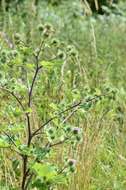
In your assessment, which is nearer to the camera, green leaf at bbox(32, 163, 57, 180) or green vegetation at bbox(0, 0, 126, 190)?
green leaf at bbox(32, 163, 57, 180)

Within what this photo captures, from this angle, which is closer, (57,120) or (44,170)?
(44,170)

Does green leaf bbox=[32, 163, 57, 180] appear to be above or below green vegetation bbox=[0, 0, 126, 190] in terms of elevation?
below

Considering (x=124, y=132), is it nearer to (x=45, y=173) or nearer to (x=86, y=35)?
(x=45, y=173)

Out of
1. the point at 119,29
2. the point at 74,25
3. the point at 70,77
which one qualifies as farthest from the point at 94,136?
the point at 119,29

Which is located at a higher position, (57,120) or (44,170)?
(57,120)

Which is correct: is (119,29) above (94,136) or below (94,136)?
above

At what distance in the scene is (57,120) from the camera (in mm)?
2180

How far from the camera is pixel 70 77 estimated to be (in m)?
4.32

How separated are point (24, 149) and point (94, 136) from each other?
947 mm

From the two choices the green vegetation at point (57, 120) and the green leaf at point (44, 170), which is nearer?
the green leaf at point (44, 170)

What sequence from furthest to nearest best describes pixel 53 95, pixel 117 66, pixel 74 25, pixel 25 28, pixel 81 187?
1. pixel 74 25
2. pixel 25 28
3. pixel 117 66
4. pixel 53 95
5. pixel 81 187

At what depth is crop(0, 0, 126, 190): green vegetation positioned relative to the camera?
206cm

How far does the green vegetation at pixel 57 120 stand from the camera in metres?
2.06

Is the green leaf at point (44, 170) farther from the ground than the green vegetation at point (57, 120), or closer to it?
closer to it
